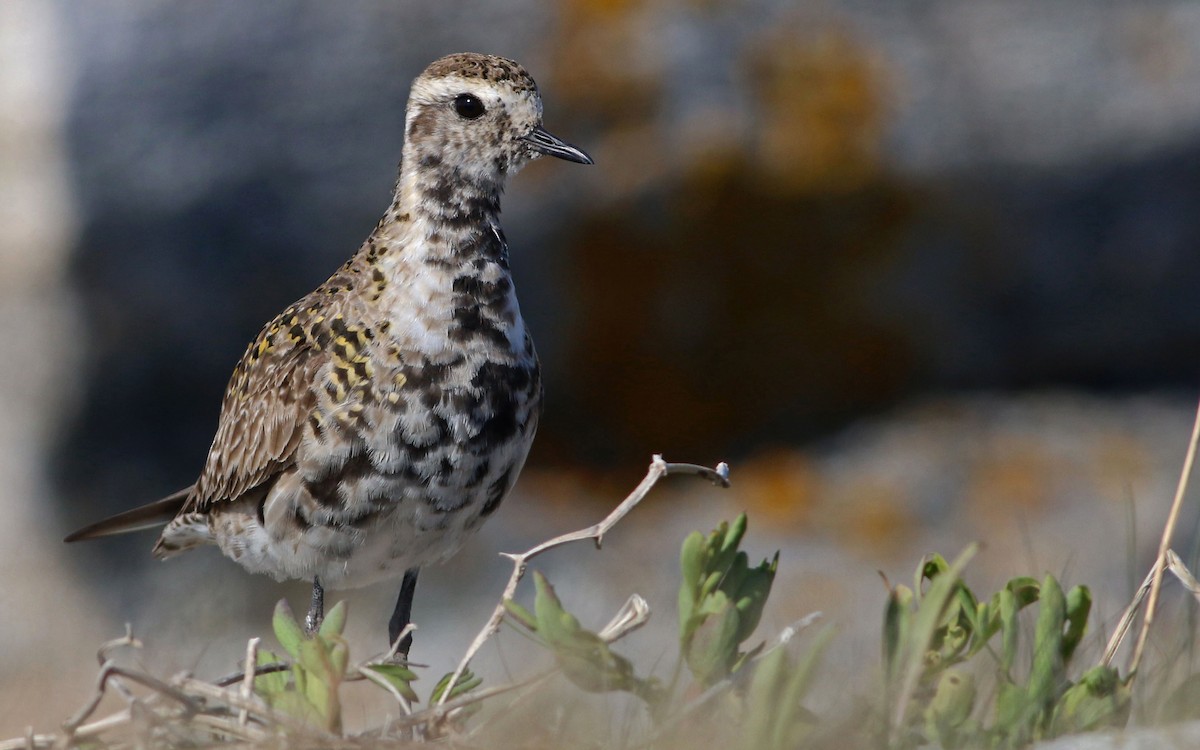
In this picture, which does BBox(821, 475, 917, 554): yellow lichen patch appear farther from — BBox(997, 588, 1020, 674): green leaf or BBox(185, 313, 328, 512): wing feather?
BBox(997, 588, 1020, 674): green leaf

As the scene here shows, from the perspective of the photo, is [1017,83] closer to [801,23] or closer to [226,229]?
[801,23]

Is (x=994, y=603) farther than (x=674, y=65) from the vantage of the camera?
No

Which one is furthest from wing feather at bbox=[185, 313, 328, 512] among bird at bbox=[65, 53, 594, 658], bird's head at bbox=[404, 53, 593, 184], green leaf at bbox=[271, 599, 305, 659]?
green leaf at bbox=[271, 599, 305, 659]

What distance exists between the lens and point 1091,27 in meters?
6.14

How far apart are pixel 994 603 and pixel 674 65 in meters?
3.91

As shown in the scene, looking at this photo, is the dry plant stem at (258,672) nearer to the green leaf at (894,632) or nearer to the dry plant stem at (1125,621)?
the green leaf at (894,632)

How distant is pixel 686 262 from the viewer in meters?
6.44

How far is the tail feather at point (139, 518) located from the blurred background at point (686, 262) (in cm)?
93

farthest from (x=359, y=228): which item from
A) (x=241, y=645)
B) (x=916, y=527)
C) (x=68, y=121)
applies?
(x=916, y=527)

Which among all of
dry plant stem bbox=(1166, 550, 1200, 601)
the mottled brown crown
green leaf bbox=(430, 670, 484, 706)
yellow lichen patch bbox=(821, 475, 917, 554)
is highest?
the mottled brown crown

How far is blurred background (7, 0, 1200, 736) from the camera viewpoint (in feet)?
20.4

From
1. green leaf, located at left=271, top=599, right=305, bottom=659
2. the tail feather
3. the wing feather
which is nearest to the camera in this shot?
green leaf, located at left=271, top=599, right=305, bottom=659

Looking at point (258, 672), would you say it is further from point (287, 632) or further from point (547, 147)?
point (547, 147)

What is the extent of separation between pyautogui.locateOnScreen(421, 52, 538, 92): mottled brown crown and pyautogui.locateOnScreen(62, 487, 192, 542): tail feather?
1.79 metres
